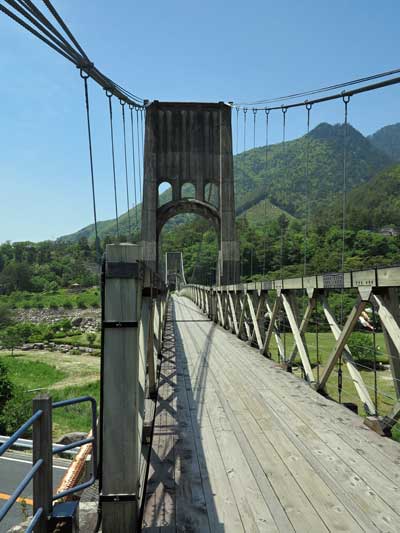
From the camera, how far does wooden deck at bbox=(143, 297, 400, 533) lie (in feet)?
5.41

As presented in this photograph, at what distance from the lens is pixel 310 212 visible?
70.7 m

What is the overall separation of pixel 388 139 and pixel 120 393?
588ft

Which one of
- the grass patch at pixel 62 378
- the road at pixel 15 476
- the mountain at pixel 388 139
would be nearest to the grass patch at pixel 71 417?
the grass patch at pixel 62 378

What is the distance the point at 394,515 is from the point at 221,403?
5.60 feet

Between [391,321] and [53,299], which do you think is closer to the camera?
[391,321]

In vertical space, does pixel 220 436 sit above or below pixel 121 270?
below

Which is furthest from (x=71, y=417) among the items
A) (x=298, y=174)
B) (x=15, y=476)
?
(x=298, y=174)

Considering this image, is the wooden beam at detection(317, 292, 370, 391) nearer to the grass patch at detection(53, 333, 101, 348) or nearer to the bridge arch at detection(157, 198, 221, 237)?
the bridge arch at detection(157, 198, 221, 237)

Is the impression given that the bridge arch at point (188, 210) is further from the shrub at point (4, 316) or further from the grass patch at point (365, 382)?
the shrub at point (4, 316)

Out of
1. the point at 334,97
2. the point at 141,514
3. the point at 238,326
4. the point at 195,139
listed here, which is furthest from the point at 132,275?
the point at 195,139

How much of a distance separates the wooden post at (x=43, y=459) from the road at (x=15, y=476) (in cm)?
1339

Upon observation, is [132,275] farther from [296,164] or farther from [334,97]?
[296,164]

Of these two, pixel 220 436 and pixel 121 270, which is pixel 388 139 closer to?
pixel 220 436

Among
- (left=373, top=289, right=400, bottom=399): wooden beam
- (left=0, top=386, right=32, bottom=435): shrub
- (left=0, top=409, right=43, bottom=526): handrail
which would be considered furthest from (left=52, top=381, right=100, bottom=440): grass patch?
(left=0, top=409, right=43, bottom=526): handrail
